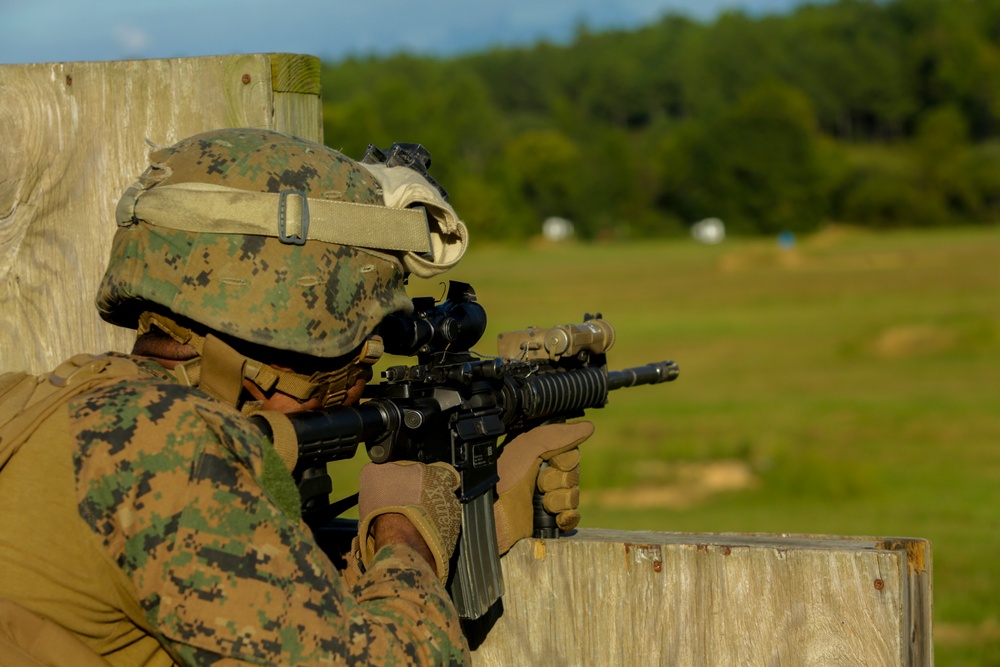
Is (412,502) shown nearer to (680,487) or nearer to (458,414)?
(458,414)

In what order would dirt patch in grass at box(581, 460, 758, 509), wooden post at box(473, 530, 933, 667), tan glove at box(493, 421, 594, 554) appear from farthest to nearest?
dirt patch in grass at box(581, 460, 758, 509), tan glove at box(493, 421, 594, 554), wooden post at box(473, 530, 933, 667)

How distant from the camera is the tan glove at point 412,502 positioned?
11.1 ft

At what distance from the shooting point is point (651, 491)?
1565cm

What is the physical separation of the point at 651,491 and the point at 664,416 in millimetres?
7809

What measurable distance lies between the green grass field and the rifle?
5.52 m

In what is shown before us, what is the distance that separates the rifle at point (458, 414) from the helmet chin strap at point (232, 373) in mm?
83

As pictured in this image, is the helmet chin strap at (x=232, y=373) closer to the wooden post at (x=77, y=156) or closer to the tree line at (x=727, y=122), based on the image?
the wooden post at (x=77, y=156)

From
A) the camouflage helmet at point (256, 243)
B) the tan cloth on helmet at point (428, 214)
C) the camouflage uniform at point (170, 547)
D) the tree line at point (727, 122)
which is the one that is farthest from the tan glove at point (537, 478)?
the tree line at point (727, 122)

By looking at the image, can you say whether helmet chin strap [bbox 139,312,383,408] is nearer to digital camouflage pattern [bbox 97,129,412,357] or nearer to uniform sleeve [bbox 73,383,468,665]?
digital camouflage pattern [bbox 97,129,412,357]

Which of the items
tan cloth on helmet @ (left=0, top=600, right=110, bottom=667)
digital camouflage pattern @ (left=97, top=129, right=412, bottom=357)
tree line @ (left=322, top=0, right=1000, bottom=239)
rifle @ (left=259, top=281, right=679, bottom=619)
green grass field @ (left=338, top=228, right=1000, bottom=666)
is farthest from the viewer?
tree line @ (left=322, top=0, right=1000, bottom=239)

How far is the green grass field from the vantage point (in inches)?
523

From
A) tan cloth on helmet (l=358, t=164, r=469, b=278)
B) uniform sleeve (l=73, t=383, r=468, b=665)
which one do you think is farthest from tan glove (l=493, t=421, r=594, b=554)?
uniform sleeve (l=73, t=383, r=468, b=665)

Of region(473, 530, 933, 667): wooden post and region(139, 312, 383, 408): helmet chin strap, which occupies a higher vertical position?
region(139, 312, 383, 408): helmet chin strap

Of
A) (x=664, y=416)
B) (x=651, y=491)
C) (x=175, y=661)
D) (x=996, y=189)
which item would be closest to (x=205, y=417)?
(x=175, y=661)
